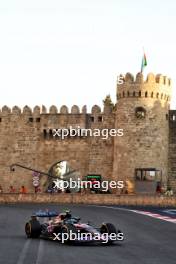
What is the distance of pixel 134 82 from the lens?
60.2 metres

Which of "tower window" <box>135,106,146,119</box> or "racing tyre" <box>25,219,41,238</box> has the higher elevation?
"tower window" <box>135,106,146,119</box>

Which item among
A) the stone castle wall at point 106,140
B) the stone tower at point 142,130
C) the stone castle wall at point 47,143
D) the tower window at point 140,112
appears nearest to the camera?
the stone tower at point 142,130

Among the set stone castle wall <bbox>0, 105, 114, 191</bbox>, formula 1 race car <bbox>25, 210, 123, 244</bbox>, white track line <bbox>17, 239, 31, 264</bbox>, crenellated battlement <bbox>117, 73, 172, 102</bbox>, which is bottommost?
white track line <bbox>17, 239, 31, 264</bbox>

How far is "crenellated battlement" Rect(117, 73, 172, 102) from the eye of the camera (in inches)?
2350

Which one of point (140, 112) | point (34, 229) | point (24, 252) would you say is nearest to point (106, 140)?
point (140, 112)

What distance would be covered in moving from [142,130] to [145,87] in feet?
12.6

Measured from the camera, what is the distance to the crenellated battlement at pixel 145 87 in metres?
59.7

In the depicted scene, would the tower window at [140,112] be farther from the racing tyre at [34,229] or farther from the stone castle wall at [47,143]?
the racing tyre at [34,229]


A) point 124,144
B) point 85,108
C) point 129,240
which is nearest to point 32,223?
point 129,240

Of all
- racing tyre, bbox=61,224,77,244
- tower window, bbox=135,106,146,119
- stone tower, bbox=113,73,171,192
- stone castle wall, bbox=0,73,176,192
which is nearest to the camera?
racing tyre, bbox=61,224,77,244

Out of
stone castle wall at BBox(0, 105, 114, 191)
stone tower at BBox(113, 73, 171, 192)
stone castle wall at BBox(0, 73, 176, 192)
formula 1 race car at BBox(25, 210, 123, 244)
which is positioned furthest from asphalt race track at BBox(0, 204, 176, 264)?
stone castle wall at BBox(0, 105, 114, 191)

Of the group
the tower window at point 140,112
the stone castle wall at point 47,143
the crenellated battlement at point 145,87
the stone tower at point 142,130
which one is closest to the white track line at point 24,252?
the stone tower at point 142,130

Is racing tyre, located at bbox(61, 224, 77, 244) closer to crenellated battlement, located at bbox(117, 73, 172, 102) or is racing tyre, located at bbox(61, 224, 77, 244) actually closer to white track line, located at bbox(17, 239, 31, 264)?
white track line, located at bbox(17, 239, 31, 264)

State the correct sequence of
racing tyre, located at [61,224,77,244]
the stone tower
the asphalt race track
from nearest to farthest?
the asphalt race track < racing tyre, located at [61,224,77,244] < the stone tower
